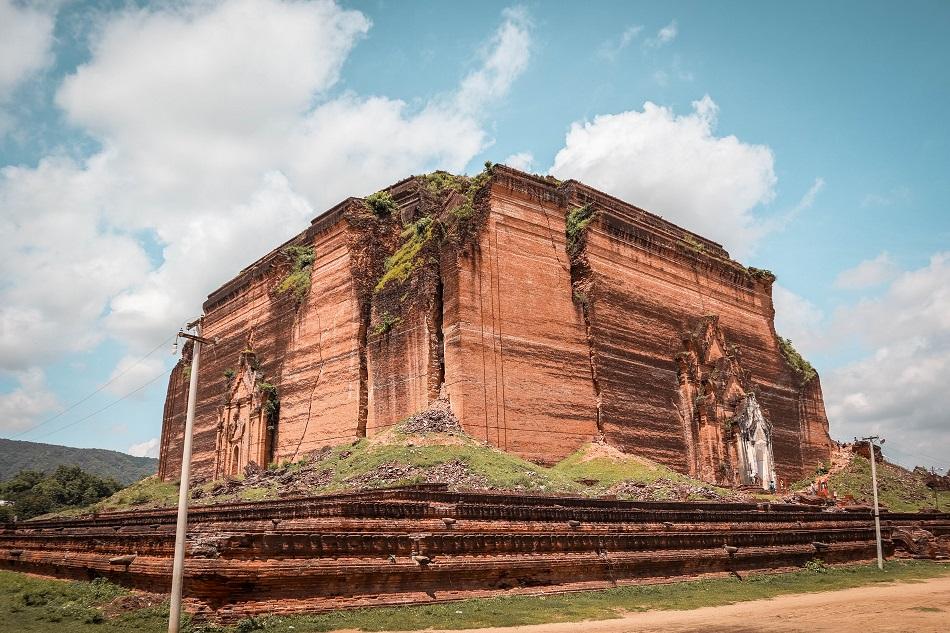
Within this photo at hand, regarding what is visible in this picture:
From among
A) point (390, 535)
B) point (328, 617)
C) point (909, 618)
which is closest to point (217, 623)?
point (328, 617)

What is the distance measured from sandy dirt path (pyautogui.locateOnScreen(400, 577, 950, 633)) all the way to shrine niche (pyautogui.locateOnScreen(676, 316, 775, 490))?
17.3 metres

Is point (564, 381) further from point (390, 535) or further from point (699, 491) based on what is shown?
point (390, 535)

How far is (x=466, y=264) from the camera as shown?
26516mm

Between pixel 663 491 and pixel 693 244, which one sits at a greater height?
pixel 693 244

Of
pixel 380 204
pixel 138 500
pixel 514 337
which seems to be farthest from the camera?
pixel 138 500

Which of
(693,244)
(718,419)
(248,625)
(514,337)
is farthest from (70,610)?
(693,244)

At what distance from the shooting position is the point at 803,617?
482 inches

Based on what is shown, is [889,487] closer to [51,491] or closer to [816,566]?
[816,566]

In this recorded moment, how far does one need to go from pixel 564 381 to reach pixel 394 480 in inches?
360

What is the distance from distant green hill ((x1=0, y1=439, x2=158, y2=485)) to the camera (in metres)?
157

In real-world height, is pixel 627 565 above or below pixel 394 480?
below

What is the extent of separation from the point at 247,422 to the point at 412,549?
2423 centimetres

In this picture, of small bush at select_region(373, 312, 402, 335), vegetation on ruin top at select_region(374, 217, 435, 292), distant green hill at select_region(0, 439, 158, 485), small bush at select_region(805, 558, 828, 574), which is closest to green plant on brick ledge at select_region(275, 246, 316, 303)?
vegetation on ruin top at select_region(374, 217, 435, 292)

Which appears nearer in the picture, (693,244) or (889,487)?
(889,487)
